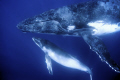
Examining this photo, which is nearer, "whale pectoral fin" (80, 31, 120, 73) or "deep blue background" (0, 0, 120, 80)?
"whale pectoral fin" (80, 31, 120, 73)

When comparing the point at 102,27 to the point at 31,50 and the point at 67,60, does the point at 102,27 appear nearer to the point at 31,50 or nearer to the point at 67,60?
the point at 67,60

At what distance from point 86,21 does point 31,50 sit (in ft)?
50.3

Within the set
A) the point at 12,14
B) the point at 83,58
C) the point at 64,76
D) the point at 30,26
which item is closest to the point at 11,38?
the point at 12,14

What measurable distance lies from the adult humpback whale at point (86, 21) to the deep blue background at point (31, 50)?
8.79 m

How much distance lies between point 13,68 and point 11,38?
680 cm

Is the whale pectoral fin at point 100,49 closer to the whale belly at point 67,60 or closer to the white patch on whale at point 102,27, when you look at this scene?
the white patch on whale at point 102,27

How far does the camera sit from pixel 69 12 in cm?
548

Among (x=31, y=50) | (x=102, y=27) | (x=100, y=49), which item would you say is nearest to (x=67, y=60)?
(x=100, y=49)

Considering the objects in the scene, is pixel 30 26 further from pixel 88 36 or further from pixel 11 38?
pixel 11 38

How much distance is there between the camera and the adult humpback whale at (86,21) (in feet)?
17.0

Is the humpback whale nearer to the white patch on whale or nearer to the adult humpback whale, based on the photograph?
the adult humpback whale

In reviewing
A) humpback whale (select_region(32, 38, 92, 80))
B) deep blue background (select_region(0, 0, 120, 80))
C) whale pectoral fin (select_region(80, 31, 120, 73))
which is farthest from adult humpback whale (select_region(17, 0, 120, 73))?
deep blue background (select_region(0, 0, 120, 80))

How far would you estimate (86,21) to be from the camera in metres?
5.36

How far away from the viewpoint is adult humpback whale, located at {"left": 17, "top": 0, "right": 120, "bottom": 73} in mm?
5184
